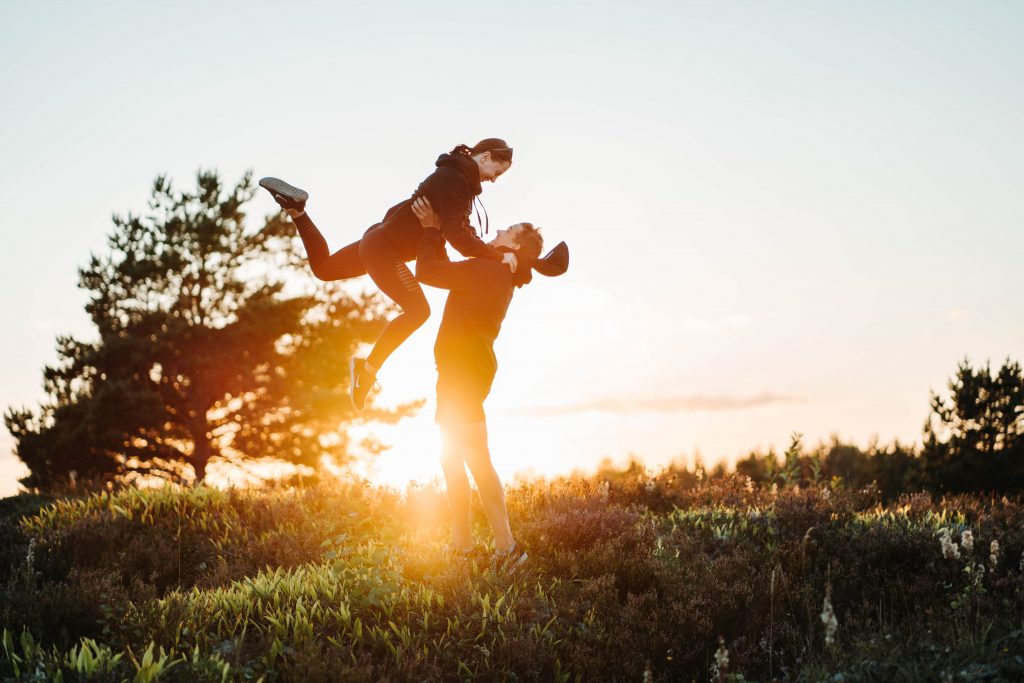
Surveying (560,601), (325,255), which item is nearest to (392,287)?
(325,255)

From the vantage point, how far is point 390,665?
5004 millimetres

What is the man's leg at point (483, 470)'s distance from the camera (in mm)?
6379

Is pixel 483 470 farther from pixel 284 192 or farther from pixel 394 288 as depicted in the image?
pixel 284 192

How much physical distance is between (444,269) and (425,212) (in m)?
0.47

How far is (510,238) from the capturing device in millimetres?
6883

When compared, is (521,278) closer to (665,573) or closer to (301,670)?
(665,573)

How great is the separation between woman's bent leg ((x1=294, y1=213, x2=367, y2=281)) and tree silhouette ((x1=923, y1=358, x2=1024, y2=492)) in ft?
39.5

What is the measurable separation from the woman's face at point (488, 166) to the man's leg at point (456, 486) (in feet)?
6.97

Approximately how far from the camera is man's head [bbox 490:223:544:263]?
687 cm

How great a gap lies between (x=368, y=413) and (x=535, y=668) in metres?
20.5

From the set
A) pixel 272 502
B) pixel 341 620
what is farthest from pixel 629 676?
pixel 272 502

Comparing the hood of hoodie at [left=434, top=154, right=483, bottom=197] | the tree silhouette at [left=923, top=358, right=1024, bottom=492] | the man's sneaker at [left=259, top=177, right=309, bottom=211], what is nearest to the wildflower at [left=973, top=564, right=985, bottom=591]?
the hood of hoodie at [left=434, top=154, right=483, bottom=197]

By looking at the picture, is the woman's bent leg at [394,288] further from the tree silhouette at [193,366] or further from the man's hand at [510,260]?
the tree silhouette at [193,366]

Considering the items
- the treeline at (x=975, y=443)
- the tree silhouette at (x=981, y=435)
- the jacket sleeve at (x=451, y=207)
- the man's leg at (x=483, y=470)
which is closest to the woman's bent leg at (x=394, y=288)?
the jacket sleeve at (x=451, y=207)
